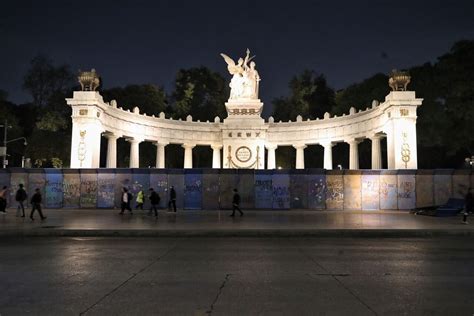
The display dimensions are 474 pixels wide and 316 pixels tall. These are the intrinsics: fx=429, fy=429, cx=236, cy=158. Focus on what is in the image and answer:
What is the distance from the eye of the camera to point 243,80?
5531 centimetres

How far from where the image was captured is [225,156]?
5256 centimetres

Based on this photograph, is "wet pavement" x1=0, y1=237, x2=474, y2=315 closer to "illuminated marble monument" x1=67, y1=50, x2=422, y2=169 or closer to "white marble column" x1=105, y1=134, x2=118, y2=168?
"illuminated marble monument" x1=67, y1=50, x2=422, y2=169

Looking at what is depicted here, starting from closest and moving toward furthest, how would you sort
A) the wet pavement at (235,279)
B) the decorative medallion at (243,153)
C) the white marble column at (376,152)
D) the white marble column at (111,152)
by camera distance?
the wet pavement at (235,279) < the white marble column at (111,152) < the white marble column at (376,152) < the decorative medallion at (243,153)

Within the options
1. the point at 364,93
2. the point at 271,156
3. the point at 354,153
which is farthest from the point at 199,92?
the point at 354,153

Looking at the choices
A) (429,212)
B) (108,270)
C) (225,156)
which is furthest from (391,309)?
(225,156)

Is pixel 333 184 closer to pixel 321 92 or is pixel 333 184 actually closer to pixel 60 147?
pixel 60 147

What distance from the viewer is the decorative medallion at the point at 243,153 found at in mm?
52250

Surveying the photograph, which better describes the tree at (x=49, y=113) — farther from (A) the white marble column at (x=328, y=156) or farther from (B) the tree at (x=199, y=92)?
(A) the white marble column at (x=328, y=156)

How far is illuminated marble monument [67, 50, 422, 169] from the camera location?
4194 cm

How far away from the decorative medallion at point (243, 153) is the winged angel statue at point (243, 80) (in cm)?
717

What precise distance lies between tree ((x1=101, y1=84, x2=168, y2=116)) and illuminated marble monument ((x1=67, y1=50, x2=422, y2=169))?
13.8 meters

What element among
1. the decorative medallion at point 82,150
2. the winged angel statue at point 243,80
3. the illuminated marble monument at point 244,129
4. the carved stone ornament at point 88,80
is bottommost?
the decorative medallion at point 82,150

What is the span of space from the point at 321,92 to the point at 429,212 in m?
59.2

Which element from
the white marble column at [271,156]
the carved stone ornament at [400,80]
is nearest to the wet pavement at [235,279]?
the carved stone ornament at [400,80]
